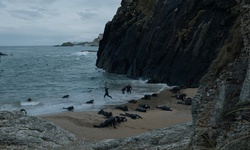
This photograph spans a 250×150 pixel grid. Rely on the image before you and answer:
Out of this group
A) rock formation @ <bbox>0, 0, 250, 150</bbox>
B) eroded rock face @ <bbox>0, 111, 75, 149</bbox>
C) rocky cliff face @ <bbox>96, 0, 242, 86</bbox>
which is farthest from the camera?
rocky cliff face @ <bbox>96, 0, 242, 86</bbox>

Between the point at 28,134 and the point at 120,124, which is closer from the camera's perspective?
the point at 28,134

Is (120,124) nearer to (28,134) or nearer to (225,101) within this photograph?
(28,134)

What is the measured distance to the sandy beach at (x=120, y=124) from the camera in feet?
73.5

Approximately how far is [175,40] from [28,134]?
119 ft

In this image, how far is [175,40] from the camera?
171ft

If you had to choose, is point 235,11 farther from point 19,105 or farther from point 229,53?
point 229,53

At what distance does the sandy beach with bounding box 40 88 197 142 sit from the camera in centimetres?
2241

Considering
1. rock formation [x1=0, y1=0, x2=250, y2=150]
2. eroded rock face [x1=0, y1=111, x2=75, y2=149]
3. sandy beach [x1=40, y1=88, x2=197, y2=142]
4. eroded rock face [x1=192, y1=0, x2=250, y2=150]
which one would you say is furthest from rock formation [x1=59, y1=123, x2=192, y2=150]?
eroded rock face [x1=192, y1=0, x2=250, y2=150]

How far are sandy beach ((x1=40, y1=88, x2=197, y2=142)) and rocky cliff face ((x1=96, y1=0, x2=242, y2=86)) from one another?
15616 mm

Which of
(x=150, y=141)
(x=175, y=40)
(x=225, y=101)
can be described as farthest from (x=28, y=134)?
(x=175, y=40)

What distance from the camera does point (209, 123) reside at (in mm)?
10578

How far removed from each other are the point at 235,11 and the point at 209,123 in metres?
36.9

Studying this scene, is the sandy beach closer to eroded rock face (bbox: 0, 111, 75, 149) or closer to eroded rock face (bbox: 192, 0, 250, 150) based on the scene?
eroded rock face (bbox: 0, 111, 75, 149)

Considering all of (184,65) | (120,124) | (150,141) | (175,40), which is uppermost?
(175,40)
